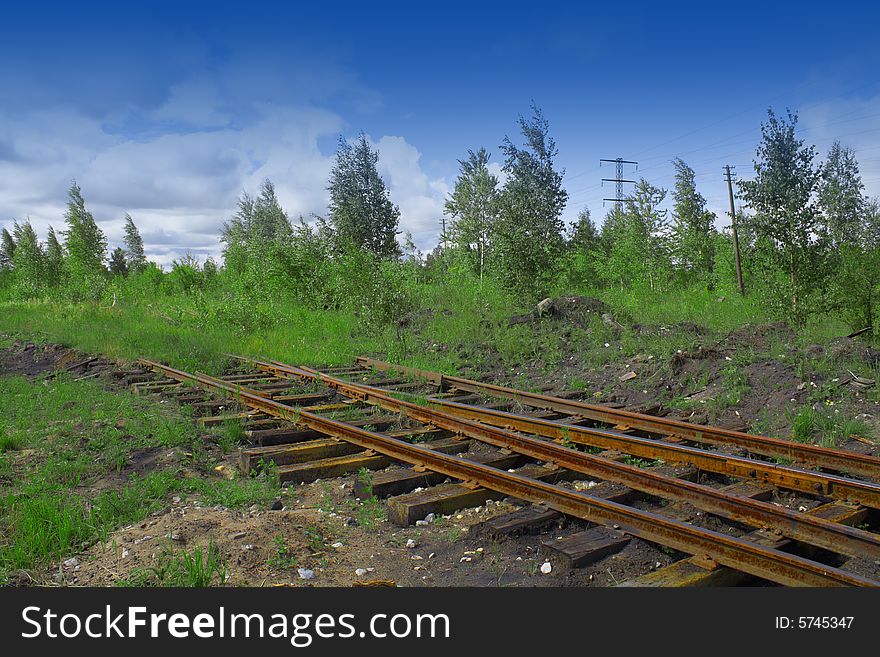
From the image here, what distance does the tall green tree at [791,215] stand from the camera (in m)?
11.9

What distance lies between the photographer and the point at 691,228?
107 feet

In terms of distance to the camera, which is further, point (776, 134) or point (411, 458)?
point (776, 134)

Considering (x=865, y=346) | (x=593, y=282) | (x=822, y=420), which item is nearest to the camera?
(x=822, y=420)

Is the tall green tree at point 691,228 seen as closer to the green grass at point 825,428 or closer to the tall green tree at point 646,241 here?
the tall green tree at point 646,241

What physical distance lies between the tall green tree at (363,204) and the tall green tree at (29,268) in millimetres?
19897

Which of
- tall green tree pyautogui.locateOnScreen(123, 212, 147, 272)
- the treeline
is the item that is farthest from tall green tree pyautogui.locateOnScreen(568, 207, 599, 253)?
tall green tree pyautogui.locateOnScreen(123, 212, 147, 272)

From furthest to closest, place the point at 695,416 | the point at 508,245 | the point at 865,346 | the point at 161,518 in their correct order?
the point at 508,245, the point at 865,346, the point at 695,416, the point at 161,518

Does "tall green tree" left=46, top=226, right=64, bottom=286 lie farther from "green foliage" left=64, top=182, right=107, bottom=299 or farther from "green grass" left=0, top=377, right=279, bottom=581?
"green grass" left=0, top=377, right=279, bottom=581

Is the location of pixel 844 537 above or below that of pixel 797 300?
below

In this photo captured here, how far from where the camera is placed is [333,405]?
8156mm
